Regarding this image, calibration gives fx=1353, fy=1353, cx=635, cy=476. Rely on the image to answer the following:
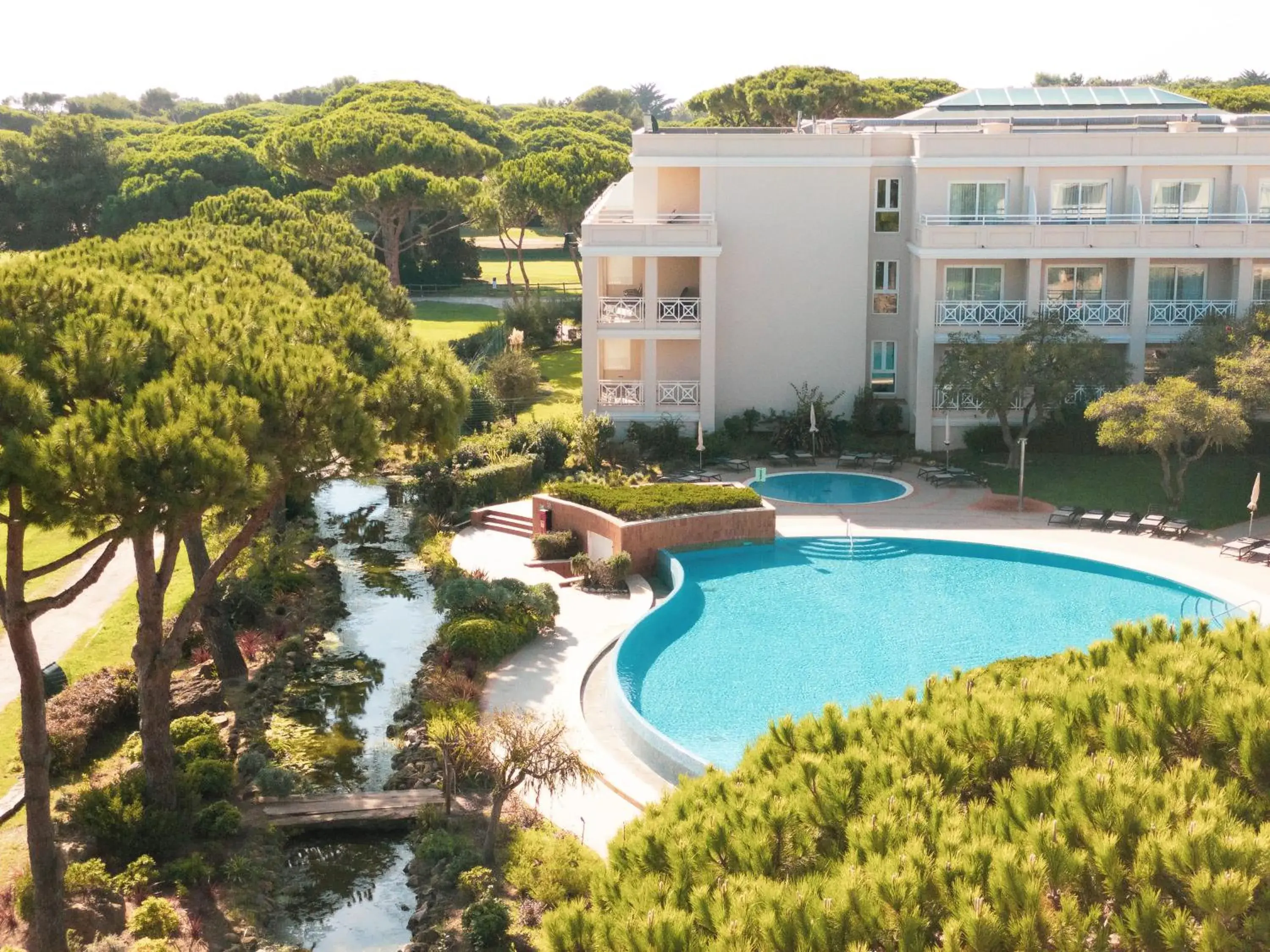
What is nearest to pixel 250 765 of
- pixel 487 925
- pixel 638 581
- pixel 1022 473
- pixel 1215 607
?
pixel 487 925

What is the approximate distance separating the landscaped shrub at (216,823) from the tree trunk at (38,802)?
2.60 metres

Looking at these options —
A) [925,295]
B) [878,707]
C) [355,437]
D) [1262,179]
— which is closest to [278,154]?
[925,295]

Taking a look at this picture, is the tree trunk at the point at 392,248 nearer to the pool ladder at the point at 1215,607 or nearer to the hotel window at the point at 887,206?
the hotel window at the point at 887,206

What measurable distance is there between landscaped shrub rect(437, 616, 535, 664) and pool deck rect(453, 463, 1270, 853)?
0.26m

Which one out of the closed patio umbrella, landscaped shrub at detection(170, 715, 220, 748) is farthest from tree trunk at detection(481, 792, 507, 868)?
the closed patio umbrella

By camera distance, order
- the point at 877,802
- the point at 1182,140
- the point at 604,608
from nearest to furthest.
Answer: the point at 877,802
the point at 604,608
the point at 1182,140

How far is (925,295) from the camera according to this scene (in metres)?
35.6

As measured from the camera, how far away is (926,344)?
35.8 m

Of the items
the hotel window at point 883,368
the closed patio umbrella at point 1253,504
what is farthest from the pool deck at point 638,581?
the hotel window at point 883,368

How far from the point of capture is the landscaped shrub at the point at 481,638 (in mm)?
23141

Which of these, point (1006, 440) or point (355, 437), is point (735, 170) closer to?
point (1006, 440)

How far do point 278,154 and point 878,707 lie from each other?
59.1 m

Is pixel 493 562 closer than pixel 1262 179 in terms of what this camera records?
Yes

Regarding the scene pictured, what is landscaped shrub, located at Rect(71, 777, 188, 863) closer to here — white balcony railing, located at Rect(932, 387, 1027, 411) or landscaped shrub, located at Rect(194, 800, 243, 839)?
landscaped shrub, located at Rect(194, 800, 243, 839)
